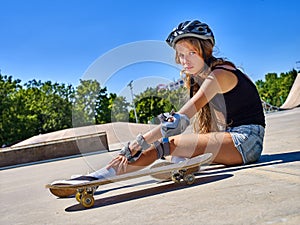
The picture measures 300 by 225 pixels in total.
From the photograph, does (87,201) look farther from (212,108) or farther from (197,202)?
(212,108)

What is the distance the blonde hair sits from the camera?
302 centimetres

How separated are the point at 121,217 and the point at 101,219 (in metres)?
0.11

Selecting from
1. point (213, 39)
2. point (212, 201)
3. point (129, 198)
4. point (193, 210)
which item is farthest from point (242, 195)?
point (213, 39)

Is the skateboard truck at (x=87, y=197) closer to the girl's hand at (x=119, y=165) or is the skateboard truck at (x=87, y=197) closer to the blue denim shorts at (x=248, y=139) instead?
the girl's hand at (x=119, y=165)

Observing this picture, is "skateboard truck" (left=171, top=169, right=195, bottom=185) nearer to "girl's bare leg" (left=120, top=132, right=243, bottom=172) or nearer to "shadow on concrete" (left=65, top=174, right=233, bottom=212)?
"shadow on concrete" (left=65, top=174, right=233, bottom=212)

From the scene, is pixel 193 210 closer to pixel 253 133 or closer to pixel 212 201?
pixel 212 201

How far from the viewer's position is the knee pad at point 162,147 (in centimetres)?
269

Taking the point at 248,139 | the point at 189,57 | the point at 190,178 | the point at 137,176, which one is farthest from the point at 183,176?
the point at 189,57

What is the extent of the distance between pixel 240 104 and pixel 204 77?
1.16 ft

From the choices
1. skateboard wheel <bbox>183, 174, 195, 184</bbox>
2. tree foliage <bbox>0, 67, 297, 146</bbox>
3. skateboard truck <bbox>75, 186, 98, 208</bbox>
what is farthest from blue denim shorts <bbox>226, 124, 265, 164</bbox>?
tree foliage <bbox>0, 67, 297, 146</bbox>

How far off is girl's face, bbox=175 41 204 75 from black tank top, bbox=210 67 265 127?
0.90 feet

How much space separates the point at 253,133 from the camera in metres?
3.01

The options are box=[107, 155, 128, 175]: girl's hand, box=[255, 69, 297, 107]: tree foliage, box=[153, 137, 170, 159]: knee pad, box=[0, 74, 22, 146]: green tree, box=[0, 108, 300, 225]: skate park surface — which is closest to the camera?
box=[0, 108, 300, 225]: skate park surface

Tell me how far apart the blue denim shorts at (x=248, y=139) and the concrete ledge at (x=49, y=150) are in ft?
29.7
